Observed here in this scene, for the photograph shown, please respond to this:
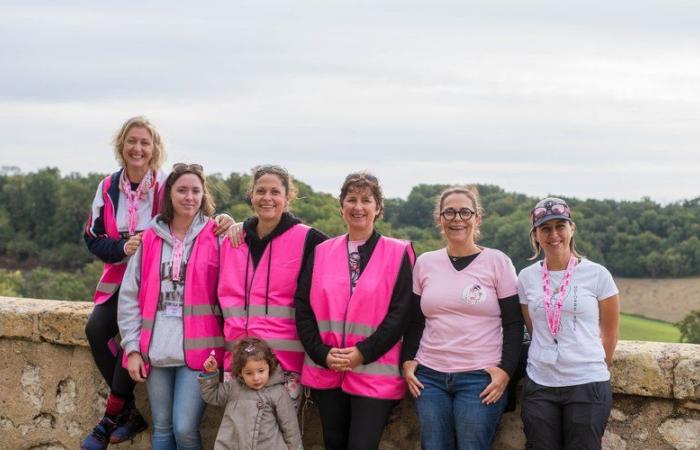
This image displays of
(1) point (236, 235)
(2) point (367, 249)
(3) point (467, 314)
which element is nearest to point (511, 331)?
(3) point (467, 314)

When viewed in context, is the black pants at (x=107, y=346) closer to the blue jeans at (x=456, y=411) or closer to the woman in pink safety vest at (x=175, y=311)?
the woman in pink safety vest at (x=175, y=311)

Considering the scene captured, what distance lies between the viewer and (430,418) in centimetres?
309

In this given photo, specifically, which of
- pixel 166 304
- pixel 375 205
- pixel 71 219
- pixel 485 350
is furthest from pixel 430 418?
pixel 71 219

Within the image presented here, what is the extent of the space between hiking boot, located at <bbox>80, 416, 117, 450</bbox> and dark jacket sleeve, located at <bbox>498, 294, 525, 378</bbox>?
1.93 metres

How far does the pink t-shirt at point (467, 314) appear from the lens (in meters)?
3.09

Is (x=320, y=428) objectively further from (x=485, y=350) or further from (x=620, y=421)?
(x=620, y=421)

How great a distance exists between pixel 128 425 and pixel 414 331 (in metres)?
1.57

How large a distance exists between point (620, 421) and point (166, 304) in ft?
6.56


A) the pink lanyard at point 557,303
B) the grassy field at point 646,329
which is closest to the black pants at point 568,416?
the pink lanyard at point 557,303

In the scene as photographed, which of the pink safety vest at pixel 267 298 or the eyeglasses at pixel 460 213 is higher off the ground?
the eyeglasses at pixel 460 213

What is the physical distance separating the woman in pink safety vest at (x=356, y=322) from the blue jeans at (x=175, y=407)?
0.50 metres

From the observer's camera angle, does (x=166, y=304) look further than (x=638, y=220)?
No

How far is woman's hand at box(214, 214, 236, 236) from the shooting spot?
353 cm

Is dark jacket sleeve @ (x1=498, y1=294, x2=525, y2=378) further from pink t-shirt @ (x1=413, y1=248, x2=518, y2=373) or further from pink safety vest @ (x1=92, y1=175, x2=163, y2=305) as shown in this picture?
pink safety vest @ (x1=92, y1=175, x2=163, y2=305)
